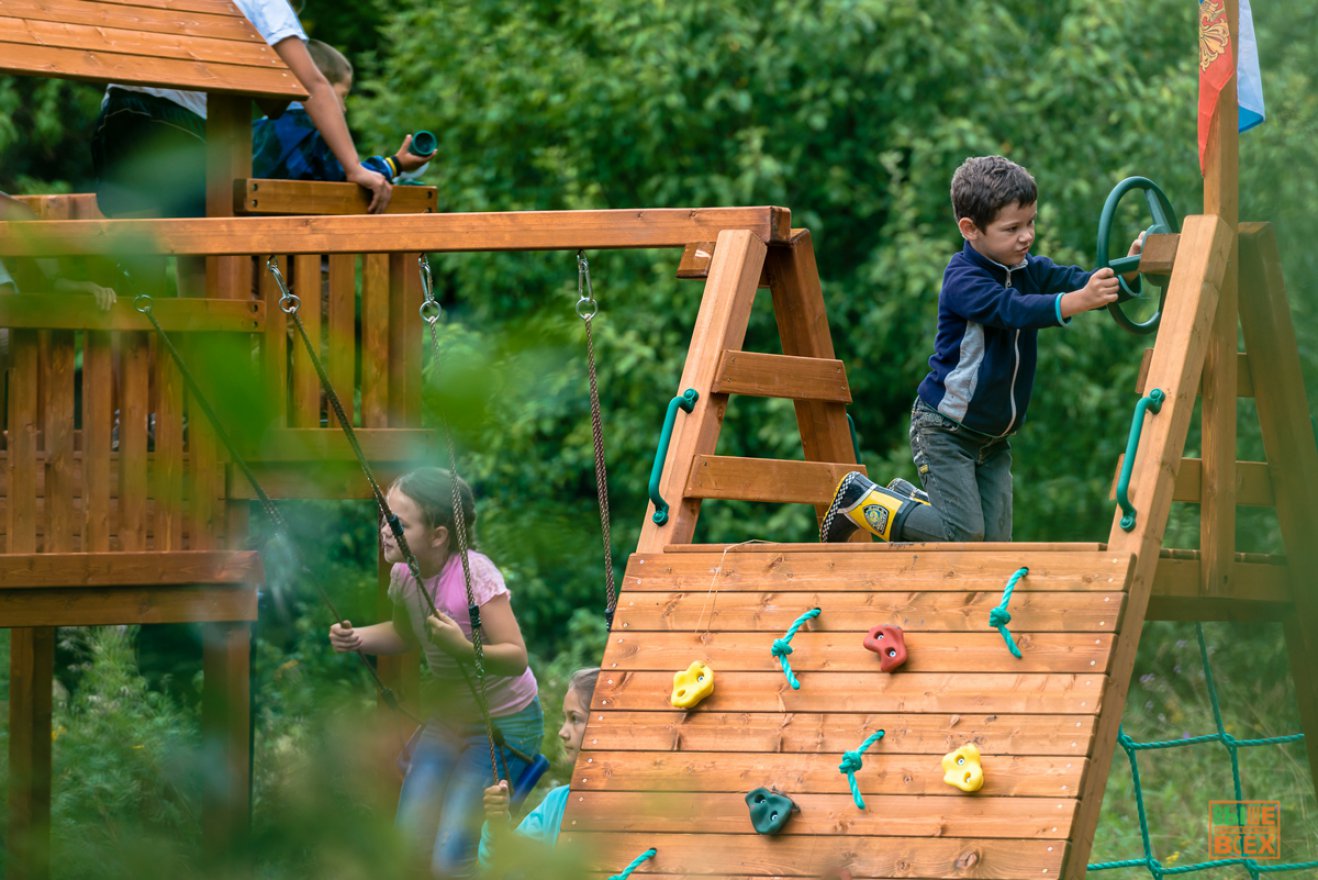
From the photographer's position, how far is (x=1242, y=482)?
414 cm

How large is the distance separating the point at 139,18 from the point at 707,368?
7.86 ft

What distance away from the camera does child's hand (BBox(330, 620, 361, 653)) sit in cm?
96

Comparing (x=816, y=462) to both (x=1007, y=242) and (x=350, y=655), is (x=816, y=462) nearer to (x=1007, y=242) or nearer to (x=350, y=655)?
(x=1007, y=242)

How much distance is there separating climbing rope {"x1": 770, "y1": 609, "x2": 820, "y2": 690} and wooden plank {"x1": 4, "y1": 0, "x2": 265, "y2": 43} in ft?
9.71

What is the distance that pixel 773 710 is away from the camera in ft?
11.1

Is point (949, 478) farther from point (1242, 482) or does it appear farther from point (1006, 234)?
point (1242, 482)

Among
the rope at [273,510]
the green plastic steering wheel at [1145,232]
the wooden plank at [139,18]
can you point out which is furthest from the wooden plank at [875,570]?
the wooden plank at [139,18]

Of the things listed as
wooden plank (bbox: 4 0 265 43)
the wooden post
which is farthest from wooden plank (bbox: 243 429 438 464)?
wooden plank (bbox: 4 0 265 43)

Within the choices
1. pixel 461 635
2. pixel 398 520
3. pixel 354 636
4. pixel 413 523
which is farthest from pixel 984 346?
pixel 354 636

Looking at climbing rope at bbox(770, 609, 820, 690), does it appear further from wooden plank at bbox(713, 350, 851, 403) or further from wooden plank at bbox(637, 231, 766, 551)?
wooden plank at bbox(713, 350, 851, 403)

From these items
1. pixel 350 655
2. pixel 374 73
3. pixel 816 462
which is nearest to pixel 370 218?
pixel 816 462

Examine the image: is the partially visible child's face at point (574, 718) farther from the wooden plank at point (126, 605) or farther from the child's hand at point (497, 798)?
the child's hand at point (497, 798)

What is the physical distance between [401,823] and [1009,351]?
11.1 feet

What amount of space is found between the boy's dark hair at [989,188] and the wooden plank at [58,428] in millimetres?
2515
